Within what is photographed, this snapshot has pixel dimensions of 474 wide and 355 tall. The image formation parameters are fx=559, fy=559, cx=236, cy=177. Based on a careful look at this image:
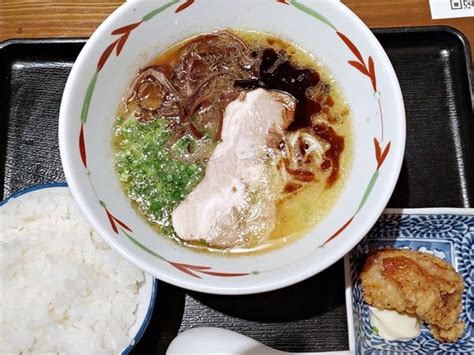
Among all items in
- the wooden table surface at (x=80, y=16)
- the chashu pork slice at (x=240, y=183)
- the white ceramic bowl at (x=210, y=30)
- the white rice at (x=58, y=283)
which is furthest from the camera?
the wooden table surface at (x=80, y=16)

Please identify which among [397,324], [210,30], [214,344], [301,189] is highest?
[210,30]

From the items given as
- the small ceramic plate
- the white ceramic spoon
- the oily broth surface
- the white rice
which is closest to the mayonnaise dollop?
the small ceramic plate

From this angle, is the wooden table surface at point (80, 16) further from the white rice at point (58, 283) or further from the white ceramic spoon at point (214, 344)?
the white ceramic spoon at point (214, 344)

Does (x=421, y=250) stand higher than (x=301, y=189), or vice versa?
(x=301, y=189)

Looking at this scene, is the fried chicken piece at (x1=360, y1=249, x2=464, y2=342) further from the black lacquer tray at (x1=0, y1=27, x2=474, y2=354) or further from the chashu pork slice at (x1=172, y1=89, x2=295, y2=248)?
the chashu pork slice at (x1=172, y1=89, x2=295, y2=248)

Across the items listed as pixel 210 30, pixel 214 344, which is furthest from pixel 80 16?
pixel 214 344

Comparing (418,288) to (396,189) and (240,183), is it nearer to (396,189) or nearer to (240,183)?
(396,189)

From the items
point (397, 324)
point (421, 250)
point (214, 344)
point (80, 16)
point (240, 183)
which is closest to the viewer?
point (214, 344)

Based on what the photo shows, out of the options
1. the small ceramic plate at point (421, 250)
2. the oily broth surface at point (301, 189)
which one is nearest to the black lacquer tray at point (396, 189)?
the small ceramic plate at point (421, 250)
